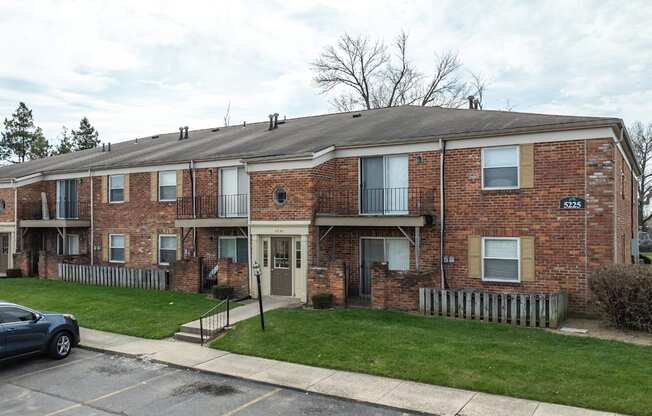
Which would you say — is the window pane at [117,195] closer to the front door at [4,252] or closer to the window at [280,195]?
the front door at [4,252]

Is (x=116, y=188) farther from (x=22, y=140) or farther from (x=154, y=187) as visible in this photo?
(x=22, y=140)

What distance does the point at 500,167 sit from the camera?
1525 cm

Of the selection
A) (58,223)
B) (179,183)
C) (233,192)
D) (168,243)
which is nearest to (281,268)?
(233,192)

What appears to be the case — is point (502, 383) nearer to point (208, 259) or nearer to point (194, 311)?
point (194, 311)

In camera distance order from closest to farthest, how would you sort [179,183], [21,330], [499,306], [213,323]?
[21,330] < [499,306] < [213,323] < [179,183]

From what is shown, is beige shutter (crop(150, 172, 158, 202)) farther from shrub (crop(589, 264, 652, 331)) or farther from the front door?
shrub (crop(589, 264, 652, 331))

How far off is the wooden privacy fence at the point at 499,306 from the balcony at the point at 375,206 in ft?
7.85

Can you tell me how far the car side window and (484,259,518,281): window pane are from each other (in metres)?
11.8

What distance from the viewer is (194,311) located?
596 inches

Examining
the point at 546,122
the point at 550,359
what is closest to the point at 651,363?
the point at 550,359

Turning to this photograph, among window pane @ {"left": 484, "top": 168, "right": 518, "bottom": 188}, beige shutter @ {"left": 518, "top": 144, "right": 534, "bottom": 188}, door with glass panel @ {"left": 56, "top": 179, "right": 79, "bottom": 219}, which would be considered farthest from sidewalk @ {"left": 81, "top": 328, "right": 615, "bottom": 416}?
door with glass panel @ {"left": 56, "top": 179, "right": 79, "bottom": 219}

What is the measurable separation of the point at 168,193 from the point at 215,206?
9.08ft

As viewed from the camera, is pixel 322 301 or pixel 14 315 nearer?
pixel 14 315

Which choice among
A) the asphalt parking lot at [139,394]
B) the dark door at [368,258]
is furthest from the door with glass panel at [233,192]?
the asphalt parking lot at [139,394]
